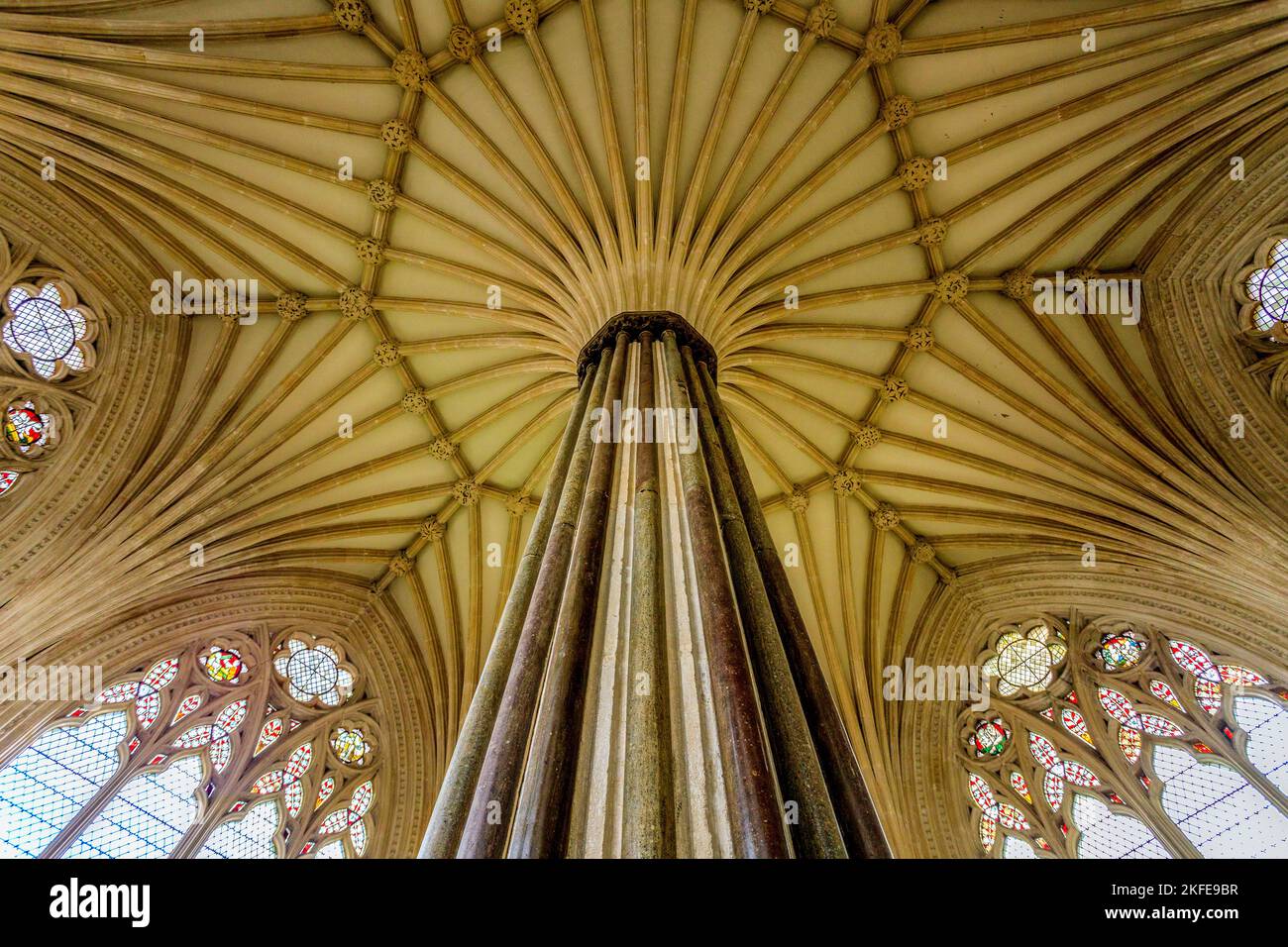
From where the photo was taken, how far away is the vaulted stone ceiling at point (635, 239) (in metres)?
11.0

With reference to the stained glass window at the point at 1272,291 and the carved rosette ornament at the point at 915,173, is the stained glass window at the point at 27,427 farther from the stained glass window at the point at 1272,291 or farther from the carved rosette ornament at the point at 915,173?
the stained glass window at the point at 1272,291

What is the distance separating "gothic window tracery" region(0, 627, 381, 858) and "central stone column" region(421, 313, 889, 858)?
7531 millimetres

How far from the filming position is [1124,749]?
40.0 feet

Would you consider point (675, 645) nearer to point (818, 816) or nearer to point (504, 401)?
point (818, 816)

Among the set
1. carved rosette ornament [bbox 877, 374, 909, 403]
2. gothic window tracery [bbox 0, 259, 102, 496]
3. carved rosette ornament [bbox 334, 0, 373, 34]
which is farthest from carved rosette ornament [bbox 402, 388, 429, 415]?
carved rosette ornament [bbox 877, 374, 909, 403]

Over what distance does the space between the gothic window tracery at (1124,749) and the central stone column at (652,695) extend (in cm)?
865

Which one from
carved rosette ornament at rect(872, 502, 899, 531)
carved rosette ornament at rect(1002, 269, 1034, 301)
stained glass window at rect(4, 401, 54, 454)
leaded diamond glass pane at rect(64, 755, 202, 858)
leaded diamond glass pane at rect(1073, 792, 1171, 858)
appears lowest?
leaded diamond glass pane at rect(1073, 792, 1171, 858)

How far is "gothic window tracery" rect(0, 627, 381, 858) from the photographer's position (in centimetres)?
988

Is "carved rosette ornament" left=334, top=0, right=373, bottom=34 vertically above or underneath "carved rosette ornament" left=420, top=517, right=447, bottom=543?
above

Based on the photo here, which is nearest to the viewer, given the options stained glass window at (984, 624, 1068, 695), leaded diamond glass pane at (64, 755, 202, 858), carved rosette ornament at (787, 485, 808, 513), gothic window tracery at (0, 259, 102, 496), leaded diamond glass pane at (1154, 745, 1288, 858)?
leaded diamond glass pane at (64, 755, 202, 858)

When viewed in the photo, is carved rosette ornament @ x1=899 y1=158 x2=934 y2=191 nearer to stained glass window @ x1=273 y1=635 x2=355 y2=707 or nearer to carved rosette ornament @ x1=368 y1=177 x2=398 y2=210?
carved rosette ornament @ x1=368 y1=177 x2=398 y2=210

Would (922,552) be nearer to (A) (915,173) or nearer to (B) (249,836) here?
(A) (915,173)
